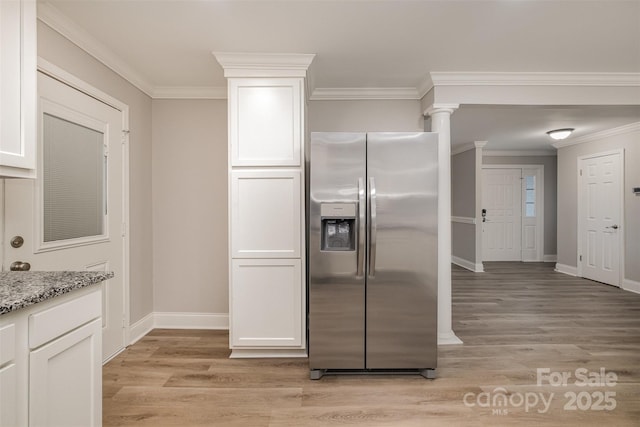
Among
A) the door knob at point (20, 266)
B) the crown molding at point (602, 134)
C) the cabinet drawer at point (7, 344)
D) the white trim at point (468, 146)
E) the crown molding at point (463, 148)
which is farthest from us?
the crown molding at point (463, 148)

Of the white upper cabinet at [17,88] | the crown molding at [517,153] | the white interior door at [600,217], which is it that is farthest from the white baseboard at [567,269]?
the white upper cabinet at [17,88]

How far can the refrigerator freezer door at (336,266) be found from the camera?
245cm

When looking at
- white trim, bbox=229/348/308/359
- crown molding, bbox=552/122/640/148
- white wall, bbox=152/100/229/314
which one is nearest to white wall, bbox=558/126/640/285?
crown molding, bbox=552/122/640/148

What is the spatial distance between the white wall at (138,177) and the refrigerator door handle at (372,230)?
7.17 feet

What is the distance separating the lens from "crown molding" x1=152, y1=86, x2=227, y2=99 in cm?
336

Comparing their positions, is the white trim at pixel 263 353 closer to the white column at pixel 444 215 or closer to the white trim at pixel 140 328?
the white trim at pixel 140 328

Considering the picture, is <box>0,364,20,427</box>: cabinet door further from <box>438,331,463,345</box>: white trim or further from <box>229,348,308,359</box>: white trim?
<box>438,331,463,345</box>: white trim

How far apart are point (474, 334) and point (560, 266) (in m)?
4.31

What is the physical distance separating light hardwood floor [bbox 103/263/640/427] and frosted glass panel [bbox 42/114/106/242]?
1.13 meters

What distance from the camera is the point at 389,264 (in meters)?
2.45

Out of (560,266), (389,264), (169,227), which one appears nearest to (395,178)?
(389,264)

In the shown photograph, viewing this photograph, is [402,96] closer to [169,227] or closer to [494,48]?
[494,48]

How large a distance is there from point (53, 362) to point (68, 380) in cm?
12

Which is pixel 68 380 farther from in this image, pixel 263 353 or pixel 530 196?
pixel 530 196
